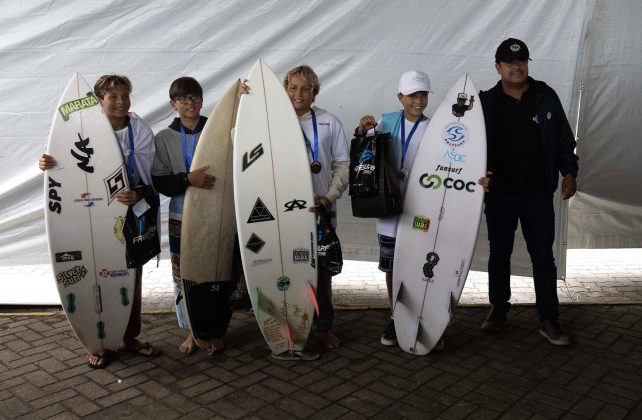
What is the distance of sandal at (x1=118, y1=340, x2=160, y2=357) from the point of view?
129 inches

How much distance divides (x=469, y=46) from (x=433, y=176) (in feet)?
4.10

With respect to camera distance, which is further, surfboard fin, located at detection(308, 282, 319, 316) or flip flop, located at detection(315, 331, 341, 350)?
flip flop, located at detection(315, 331, 341, 350)

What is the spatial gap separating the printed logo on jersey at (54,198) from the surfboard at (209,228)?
2.03 ft

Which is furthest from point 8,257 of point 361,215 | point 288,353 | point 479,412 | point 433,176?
point 479,412

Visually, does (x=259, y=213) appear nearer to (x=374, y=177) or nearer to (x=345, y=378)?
(x=374, y=177)

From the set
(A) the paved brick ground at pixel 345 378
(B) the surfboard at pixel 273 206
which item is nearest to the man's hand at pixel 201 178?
(B) the surfboard at pixel 273 206

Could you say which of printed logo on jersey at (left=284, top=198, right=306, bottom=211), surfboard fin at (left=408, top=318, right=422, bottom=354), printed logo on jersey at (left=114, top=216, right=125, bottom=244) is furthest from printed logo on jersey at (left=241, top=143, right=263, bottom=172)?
surfboard fin at (left=408, top=318, right=422, bottom=354)

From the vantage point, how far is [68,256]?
3109 millimetres

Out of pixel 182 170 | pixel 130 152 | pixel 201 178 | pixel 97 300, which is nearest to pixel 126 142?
pixel 130 152

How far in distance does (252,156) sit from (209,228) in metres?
0.45

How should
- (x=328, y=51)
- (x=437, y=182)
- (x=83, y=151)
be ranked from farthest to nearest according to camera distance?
(x=328, y=51) → (x=437, y=182) → (x=83, y=151)

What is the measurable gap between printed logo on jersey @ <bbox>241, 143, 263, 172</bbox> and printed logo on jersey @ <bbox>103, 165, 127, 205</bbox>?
619 mm

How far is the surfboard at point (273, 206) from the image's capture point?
3.12 meters

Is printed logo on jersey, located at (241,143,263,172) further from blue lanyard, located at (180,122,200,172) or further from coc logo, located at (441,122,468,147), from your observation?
coc logo, located at (441,122,468,147)
